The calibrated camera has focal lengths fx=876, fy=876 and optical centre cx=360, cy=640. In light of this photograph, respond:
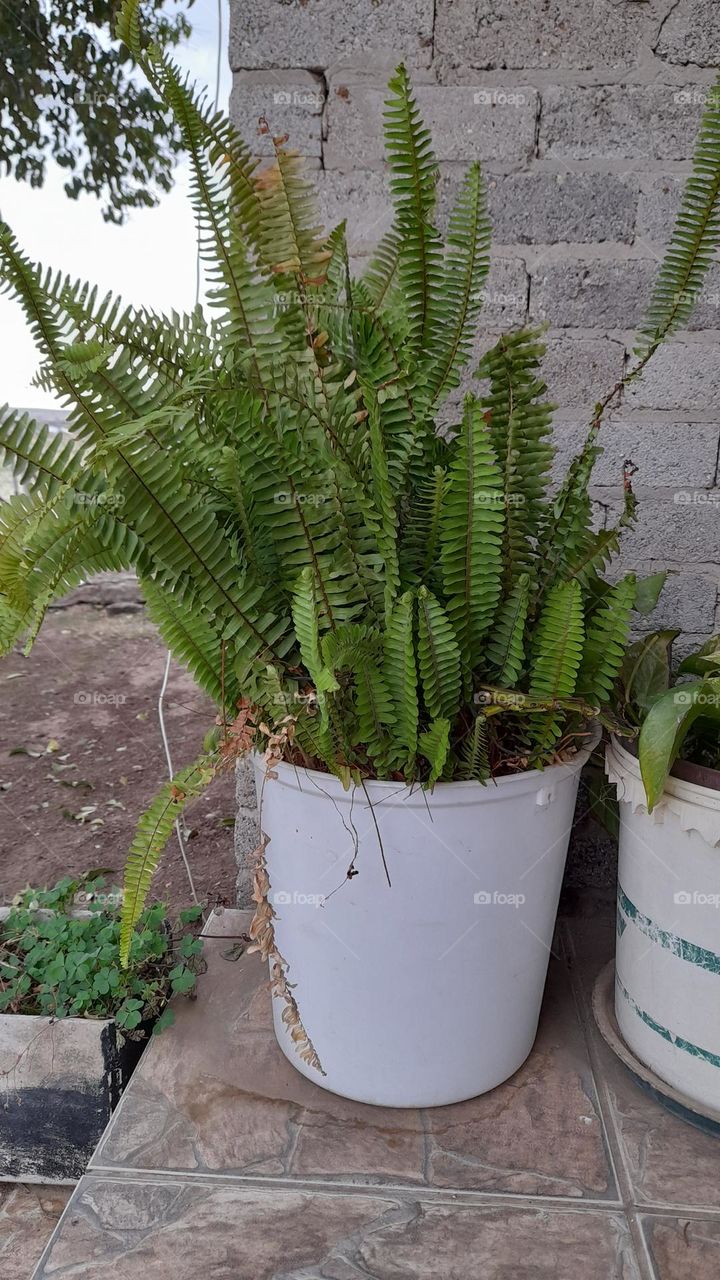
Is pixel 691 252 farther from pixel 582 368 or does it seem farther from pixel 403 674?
pixel 403 674

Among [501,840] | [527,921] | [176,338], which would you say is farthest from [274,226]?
[527,921]

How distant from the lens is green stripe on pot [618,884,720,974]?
1.32m

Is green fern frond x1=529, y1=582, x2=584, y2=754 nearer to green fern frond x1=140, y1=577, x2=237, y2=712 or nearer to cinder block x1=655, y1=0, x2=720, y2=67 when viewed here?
green fern frond x1=140, y1=577, x2=237, y2=712

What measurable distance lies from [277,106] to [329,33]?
168 mm

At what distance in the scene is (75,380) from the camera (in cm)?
114

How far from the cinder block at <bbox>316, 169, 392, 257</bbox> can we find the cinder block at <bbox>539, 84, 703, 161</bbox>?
34 cm

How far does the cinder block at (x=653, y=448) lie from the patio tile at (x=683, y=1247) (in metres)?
1.32

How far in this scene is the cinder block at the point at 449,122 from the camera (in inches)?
69.1

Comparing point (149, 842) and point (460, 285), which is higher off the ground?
point (460, 285)

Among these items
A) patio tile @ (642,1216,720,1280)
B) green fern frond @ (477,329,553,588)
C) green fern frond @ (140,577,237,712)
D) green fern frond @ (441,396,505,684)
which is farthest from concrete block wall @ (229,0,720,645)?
patio tile @ (642,1216,720,1280)

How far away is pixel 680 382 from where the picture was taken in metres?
1.82

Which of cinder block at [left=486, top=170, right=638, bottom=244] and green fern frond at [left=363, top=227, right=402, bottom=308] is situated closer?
green fern frond at [left=363, top=227, right=402, bottom=308]

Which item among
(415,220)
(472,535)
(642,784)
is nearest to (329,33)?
(415,220)

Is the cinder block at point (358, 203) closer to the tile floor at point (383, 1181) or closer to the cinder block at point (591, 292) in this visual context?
the cinder block at point (591, 292)
